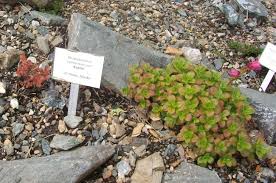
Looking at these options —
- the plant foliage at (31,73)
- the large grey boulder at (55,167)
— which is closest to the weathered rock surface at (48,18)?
the plant foliage at (31,73)

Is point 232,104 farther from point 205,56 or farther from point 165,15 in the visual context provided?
point 165,15

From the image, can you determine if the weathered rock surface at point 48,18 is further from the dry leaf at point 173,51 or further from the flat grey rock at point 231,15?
the flat grey rock at point 231,15

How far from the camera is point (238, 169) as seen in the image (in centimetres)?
379

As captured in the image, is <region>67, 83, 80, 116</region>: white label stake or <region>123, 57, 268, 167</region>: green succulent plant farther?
<region>67, 83, 80, 116</region>: white label stake

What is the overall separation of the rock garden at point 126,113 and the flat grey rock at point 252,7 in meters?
0.87

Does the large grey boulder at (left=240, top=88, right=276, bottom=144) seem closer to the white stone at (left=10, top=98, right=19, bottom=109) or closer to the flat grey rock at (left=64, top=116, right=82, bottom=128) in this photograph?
the flat grey rock at (left=64, top=116, right=82, bottom=128)

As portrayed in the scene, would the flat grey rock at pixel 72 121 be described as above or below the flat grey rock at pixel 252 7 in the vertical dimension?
below

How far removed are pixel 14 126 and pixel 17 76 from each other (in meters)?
0.53

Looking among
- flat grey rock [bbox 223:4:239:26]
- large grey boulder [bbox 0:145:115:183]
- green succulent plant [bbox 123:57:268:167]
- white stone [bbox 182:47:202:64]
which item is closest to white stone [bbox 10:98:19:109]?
large grey boulder [bbox 0:145:115:183]

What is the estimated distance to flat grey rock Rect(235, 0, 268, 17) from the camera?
5431mm

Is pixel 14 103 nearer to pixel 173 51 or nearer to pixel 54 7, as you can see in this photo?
pixel 54 7

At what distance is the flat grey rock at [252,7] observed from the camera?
5431 mm

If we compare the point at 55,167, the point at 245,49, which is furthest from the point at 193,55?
the point at 55,167

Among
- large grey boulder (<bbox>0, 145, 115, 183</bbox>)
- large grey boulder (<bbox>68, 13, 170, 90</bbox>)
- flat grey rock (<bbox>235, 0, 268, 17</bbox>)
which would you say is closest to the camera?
large grey boulder (<bbox>0, 145, 115, 183</bbox>)
